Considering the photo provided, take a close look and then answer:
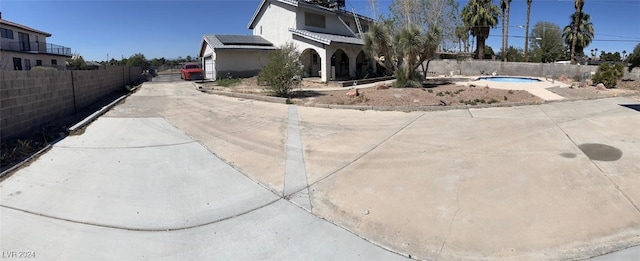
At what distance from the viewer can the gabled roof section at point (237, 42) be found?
1127 inches

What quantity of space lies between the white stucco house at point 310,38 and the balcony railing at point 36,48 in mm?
20057

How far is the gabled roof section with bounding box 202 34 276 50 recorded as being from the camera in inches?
1127

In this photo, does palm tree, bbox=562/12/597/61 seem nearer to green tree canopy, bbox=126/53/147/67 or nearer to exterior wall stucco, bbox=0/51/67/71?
exterior wall stucco, bbox=0/51/67/71

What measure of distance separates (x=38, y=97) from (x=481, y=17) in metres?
40.8

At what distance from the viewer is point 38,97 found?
30.6 feet

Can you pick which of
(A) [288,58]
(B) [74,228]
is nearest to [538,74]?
(A) [288,58]

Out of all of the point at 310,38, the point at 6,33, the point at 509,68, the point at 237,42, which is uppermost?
the point at 6,33

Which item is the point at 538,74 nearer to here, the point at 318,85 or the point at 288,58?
the point at 318,85

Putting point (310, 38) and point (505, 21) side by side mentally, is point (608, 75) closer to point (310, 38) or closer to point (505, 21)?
point (310, 38)

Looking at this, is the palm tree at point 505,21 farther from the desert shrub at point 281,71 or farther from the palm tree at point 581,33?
the desert shrub at point 281,71

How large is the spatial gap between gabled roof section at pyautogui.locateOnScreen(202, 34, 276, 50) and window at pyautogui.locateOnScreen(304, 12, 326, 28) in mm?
3727

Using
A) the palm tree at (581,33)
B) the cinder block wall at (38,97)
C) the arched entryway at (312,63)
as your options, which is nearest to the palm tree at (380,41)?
the arched entryway at (312,63)

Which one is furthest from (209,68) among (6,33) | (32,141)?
(32,141)

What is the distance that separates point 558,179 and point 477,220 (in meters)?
2.11
